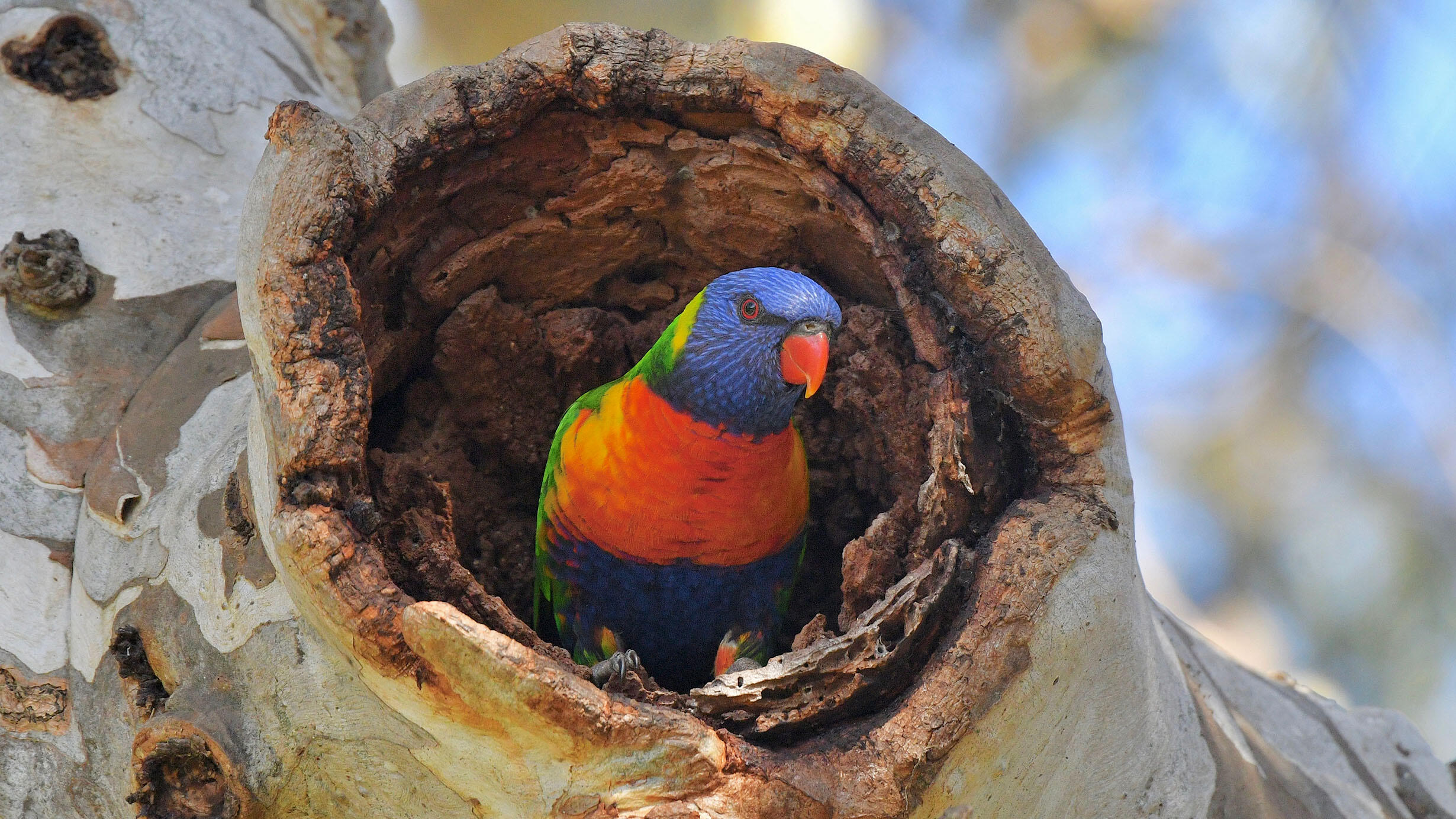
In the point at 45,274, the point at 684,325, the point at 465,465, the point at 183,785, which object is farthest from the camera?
the point at 465,465

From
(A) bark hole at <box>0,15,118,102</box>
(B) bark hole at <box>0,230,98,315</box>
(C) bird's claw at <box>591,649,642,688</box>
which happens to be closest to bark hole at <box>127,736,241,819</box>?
(C) bird's claw at <box>591,649,642,688</box>

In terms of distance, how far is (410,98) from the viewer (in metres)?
1.81

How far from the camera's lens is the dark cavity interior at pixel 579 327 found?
1870 millimetres

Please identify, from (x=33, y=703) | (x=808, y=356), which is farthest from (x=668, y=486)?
(x=33, y=703)

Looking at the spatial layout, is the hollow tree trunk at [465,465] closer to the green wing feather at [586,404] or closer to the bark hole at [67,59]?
the bark hole at [67,59]

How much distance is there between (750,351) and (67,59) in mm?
1728

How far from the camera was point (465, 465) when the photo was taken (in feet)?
8.73

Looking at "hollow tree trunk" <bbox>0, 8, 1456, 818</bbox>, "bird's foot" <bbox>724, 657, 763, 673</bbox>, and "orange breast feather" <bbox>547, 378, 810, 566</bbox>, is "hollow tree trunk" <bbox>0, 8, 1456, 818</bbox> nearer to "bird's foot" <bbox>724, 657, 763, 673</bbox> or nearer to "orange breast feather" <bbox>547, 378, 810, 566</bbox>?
"orange breast feather" <bbox>547, 378, 810, 566</bbox>

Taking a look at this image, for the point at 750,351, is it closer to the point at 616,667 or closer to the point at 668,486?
the point at 668,486

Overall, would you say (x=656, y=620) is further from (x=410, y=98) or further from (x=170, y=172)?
(x=170, y=172)

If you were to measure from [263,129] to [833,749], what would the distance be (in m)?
2.06

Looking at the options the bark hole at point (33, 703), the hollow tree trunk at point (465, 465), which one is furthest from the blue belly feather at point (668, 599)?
the bark hole at point (33, 703)

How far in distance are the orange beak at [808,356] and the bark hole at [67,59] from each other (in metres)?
1.69

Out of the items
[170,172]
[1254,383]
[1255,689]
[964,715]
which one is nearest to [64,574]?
[170,172]
